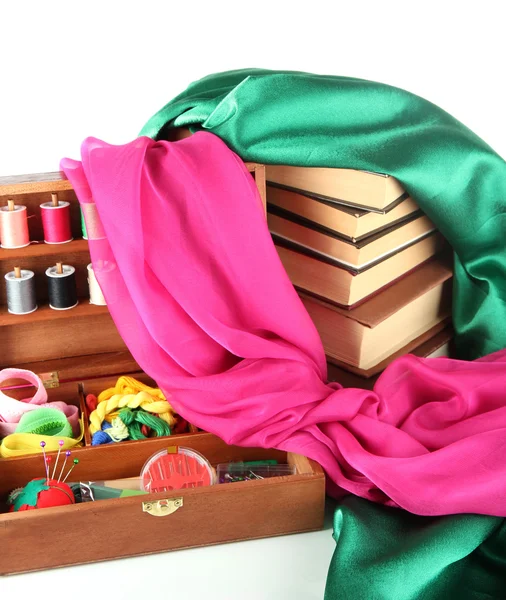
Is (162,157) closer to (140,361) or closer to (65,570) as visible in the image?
(140,361)

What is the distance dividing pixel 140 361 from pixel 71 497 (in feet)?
1.17

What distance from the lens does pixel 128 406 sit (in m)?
2.08

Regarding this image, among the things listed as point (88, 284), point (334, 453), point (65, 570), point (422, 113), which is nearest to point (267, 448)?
point (334, 453)

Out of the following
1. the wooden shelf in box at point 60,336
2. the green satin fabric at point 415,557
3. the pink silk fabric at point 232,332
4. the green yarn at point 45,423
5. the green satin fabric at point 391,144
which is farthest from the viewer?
the wooden shelf in box at point 60,336

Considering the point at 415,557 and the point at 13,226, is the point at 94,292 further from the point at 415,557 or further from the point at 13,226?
the point at 415,557

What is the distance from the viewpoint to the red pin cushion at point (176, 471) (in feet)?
6.02

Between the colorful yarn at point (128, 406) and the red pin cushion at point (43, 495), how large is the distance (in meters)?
0.27

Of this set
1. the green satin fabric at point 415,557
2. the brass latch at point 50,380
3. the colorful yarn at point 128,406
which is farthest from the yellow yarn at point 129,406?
the green satin fabric at point 415,557

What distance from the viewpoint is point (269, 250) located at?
2033mm

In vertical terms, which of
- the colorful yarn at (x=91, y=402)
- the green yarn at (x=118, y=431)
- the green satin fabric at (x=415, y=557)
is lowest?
the green satin fabric at (x=415, y=557)

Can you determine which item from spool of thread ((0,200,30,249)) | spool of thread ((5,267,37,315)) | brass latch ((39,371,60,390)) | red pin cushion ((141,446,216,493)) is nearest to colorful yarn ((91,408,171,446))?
red pin cushion ((141,446,216,493))

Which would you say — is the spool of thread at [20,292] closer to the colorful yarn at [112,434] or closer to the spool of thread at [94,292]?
the spool of thread at [94,292]

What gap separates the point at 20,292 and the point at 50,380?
0.24m

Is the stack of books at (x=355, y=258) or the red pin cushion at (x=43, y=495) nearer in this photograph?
the red pin cushion at (x=43, y=495)
